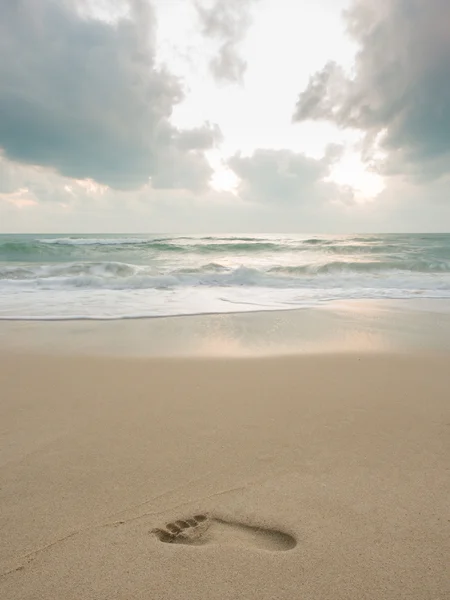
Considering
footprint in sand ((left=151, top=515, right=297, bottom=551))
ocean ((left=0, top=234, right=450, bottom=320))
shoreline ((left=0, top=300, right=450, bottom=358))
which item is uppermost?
ocean ((left=0, top=234, right=450, bottom=320))

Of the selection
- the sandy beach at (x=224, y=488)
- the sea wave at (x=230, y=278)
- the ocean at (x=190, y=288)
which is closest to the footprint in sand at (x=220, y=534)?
the sandy beach at (x=224, y=488)

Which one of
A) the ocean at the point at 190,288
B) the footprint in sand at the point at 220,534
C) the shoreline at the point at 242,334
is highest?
the ocean at the point at 190,288

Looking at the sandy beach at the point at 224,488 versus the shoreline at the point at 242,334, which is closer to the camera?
the sandy beach at the point at 224,488

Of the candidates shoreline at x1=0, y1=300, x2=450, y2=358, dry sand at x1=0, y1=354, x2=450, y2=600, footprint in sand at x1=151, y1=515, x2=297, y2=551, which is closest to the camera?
dry sand at x1=0, y1=354, x2=450, y2=600

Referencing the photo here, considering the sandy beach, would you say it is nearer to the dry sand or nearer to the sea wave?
the dry sand

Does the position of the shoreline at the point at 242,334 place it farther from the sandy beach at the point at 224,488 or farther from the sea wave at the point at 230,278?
the sea wave at the point at 230,278

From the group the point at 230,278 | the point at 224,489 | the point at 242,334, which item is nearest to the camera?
the point at 224,489

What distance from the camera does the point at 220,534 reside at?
1488 millimetres

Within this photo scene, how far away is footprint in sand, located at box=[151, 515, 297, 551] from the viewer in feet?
4.75

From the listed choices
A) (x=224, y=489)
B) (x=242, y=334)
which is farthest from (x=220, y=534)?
(x=242, y=334)

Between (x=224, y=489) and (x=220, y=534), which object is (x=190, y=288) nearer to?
(x=224, y=489)

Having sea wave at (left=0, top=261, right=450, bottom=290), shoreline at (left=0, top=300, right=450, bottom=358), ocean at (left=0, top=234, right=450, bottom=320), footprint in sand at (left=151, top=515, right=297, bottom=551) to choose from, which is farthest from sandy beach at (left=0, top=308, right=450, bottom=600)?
sea wave at (left=0, top=261, right=450, bottom=290)

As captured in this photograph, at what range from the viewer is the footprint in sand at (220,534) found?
145 cm

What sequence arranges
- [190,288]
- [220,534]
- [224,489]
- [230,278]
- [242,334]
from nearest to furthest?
1. [220,534]
2. [224,489]
3. [242,334]
4. [190,288]
5. [230,278]
